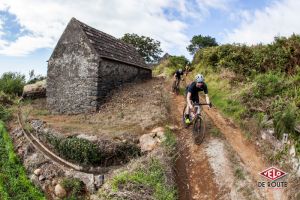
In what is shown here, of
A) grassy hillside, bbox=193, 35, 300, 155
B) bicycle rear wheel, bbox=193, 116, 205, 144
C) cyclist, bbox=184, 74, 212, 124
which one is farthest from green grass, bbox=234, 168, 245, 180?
cyclist, bbox=184, 74, 212, 124

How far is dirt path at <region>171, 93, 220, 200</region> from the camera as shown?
841cm

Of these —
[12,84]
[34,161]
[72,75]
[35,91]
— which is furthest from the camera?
[12,84]

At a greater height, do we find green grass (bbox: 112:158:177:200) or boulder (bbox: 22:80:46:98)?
boulder (bbox: 22:80:46:98)

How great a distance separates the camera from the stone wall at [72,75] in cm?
1650

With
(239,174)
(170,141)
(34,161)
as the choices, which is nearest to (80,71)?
(34,161)

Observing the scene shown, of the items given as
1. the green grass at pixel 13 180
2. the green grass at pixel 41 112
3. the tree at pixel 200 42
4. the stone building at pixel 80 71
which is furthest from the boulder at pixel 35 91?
the tree at pixel 200 42

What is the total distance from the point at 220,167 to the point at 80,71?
10.2 metres

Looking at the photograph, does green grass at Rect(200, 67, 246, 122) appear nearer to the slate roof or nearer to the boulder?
the slate roof

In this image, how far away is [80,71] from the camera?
16.8 meters

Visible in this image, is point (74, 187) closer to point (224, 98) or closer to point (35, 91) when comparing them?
point (224, 98)

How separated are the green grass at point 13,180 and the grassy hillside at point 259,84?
8.35 m

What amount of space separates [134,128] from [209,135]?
317cm

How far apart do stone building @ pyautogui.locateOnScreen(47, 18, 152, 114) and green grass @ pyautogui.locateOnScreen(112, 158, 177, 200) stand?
26.7ft

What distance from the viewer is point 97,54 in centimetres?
1639
